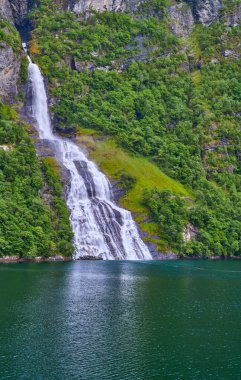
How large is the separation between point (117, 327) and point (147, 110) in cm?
13427

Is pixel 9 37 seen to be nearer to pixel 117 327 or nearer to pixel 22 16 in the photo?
pixel 22 16

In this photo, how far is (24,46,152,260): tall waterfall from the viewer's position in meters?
103

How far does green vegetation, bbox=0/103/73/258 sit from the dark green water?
66.1 ft

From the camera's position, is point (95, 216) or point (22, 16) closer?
point (95, 216)

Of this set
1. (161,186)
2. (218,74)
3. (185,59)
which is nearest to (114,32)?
(185,59)

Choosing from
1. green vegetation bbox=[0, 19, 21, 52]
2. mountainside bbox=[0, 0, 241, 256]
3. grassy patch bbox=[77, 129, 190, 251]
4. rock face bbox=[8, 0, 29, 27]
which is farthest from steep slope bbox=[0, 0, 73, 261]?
rock face bbox=[8, 0, 29, 27]

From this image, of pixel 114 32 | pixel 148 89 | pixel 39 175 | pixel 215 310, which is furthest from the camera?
pixel 114 32

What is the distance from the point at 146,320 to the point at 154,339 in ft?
20.0

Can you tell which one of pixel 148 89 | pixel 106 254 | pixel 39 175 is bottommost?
pixel 106 254

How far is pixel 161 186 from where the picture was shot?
425 ft

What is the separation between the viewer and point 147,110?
556 feet

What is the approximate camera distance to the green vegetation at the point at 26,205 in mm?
90062

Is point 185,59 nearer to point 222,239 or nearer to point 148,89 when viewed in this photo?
point 148,89

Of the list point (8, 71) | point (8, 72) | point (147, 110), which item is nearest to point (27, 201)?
point (8, 72)
